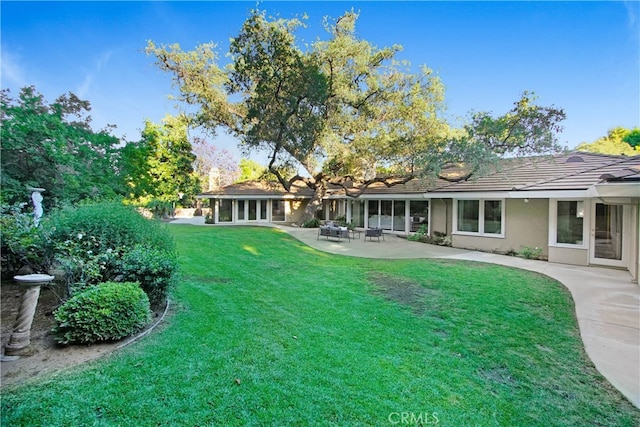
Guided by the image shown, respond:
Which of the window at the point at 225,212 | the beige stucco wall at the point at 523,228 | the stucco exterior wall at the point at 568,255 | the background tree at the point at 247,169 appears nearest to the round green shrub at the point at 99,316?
the stucco exterior wall at the point at 568,255

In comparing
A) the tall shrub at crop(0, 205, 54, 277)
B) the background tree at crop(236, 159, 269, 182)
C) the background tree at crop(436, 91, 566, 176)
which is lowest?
the tall shrub at crop(0, 205, 54, 277)

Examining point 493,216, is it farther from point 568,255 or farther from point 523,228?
point 568,255

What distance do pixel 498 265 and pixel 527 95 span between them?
8381 mm

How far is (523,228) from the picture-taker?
A: 12.5 metres

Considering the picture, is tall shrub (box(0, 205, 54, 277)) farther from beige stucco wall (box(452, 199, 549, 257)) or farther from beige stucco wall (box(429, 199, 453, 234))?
beige stucco wall (box(429, 199, 453, 234))

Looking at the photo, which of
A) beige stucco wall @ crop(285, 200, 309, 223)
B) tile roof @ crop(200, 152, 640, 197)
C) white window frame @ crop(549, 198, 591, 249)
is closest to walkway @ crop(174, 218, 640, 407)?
white window frame @ crop(549, 198, 591, 249)

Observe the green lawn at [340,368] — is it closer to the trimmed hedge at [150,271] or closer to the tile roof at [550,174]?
the trimmed hedge at [150,271]

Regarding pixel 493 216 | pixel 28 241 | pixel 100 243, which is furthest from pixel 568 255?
pixel 28 241

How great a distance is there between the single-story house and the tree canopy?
147 centimetres

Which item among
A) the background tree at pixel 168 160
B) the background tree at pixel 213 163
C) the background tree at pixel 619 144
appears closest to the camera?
the background tree at pixel 619 144

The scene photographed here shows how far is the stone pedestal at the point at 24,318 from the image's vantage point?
378 centimetres

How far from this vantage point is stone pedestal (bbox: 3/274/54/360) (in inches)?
149

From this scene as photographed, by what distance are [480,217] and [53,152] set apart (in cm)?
1634

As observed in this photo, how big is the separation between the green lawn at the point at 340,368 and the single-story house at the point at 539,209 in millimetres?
4723
